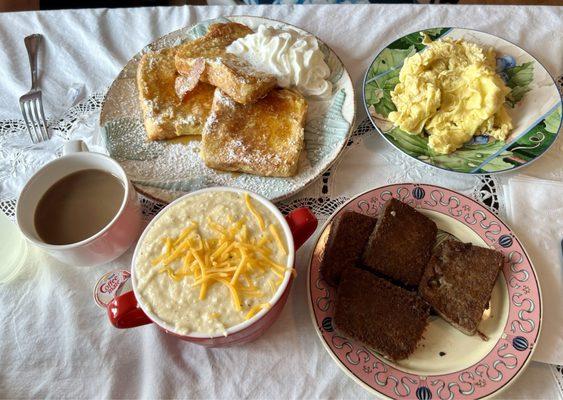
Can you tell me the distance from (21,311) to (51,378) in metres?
0.19

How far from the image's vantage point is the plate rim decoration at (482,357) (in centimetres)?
85

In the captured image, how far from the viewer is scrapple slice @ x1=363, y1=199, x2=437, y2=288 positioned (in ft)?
3.27

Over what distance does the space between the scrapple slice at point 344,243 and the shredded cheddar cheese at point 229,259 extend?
18cm

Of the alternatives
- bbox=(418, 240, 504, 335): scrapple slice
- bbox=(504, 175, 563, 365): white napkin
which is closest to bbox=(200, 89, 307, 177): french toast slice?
bbox=(418, 240, 504, 335): scrapple slice

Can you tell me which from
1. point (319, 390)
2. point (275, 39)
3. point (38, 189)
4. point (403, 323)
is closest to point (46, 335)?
point (38, 189)

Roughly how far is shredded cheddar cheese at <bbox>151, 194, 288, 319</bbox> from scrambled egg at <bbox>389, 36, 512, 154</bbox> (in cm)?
59

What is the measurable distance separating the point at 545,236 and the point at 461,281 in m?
0.28

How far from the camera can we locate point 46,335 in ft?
3.25

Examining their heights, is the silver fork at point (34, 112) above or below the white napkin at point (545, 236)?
above

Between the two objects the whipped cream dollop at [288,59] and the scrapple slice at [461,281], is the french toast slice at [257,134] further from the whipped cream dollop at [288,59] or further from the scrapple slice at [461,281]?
the scrapple slice at [461,281]

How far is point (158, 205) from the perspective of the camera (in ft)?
3.76

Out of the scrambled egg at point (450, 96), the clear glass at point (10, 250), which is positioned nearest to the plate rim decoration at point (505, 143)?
the scrambled egg at point (450, 96)

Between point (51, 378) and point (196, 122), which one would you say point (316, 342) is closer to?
point (51, 378)

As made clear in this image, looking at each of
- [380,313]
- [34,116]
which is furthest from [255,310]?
[34,116]
